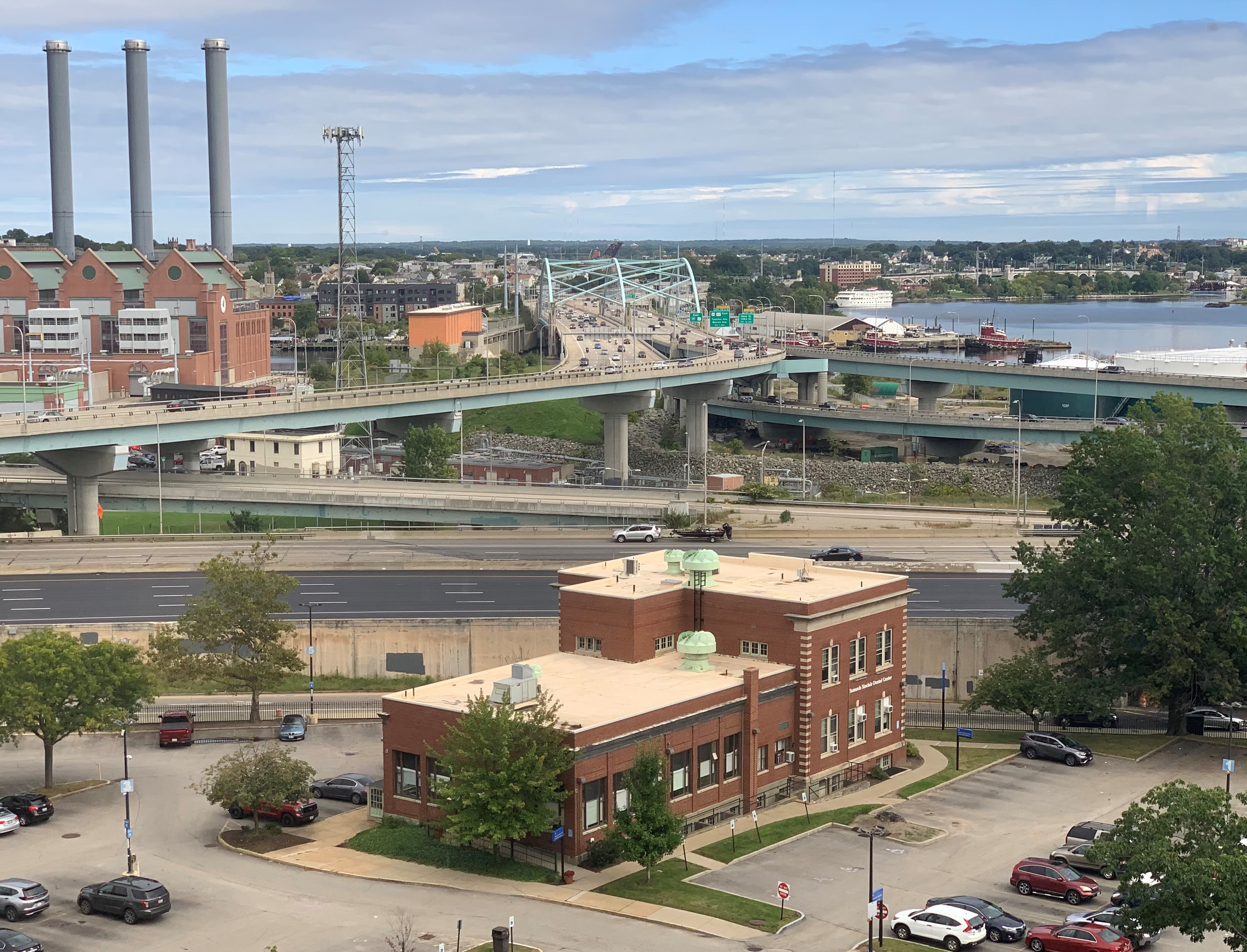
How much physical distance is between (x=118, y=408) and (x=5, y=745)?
54.0 m

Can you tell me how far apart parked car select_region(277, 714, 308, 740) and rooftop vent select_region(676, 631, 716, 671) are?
13859mm

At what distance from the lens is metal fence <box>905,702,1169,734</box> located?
54.6 metres

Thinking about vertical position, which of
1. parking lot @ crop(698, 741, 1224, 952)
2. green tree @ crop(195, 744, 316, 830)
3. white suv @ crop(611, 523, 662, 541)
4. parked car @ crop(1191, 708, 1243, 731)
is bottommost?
parking lot @ crop(698, 741, 1224, 952)

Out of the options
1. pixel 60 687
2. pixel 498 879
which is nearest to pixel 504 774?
pixel 498 879

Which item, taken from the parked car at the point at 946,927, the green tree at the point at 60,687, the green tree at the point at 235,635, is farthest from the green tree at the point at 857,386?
the parked car at the point at 946,927

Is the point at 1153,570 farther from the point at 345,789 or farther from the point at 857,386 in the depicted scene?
the point at 857,386

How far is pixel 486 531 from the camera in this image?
83.6 m

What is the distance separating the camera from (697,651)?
1797 inches

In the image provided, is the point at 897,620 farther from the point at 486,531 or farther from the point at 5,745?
the point at 486,531

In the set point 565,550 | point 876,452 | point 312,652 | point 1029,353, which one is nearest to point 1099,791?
point 312,652

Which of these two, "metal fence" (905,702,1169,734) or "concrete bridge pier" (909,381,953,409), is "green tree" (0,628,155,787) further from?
"concrete bridge pier" (909,381,953,409)

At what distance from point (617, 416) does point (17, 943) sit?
101 meters

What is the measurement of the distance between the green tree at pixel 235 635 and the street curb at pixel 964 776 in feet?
70.1

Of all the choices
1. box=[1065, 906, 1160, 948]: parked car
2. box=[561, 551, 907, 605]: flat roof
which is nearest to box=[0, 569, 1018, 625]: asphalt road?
box=[561, 551, 907, 605]: flat roof
